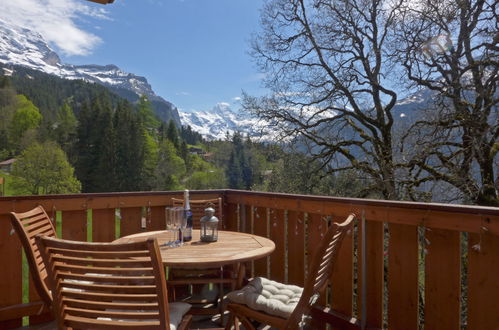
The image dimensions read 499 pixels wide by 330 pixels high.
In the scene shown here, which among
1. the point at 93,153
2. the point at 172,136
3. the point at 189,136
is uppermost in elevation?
the point at 189,136

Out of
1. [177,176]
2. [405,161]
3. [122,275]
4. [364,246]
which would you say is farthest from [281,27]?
[177,176]

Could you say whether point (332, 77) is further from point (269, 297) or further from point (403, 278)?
point (269, 297)

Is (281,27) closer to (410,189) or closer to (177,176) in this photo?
(410,189)

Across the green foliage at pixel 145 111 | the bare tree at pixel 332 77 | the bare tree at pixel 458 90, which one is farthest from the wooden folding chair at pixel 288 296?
the green foliage at pixel 145 111

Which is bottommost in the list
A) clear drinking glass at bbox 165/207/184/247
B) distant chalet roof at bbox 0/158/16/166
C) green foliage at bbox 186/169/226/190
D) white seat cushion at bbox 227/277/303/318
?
green foliage at bbox 186/169/226/190

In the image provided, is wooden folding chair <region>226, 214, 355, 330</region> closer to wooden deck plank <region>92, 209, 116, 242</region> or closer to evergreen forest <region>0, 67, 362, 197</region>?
wooden deck plank <region>92, 209, 116, 242</region>

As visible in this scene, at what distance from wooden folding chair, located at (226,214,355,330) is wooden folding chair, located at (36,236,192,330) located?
0.62 metres

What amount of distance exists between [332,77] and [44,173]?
3563 centimetres

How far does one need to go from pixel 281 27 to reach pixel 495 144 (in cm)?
567

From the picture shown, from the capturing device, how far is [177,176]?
50812 mm

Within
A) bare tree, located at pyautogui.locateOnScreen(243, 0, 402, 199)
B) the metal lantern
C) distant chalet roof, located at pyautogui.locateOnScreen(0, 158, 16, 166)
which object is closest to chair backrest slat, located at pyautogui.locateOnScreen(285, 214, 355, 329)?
the metal lantern

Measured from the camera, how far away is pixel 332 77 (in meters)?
9.32

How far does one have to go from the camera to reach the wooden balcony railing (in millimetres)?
1919

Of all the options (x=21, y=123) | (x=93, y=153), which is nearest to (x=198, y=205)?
(x=93, y=153)
